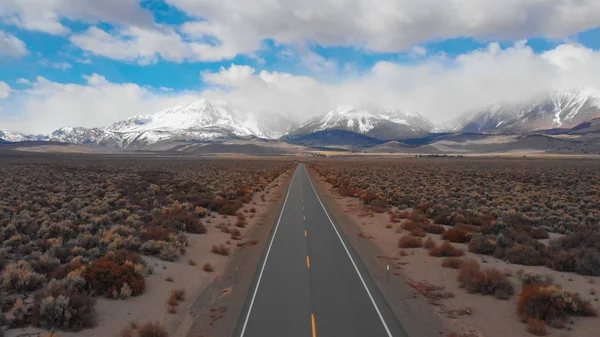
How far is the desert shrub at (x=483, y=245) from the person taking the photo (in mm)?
18875

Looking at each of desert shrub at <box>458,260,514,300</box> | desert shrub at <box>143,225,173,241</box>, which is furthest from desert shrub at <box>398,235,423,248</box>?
desert shrub at <box>143,225,173,241</box>

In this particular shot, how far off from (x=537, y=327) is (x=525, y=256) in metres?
6.92

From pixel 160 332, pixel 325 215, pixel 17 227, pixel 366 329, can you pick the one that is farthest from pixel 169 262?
pixel 325 215

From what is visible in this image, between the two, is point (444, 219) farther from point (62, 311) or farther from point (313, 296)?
point (62, 311)

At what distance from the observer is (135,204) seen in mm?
29625

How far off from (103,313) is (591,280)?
17069 millimetres

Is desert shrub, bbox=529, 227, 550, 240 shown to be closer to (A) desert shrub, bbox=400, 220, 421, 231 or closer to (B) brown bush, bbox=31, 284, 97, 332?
(A) desert shrub, bbox=400, 220, 421, 231

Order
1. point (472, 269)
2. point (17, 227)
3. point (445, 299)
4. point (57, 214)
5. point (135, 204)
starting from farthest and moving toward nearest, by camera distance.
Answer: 1. point (135, 204)
2. point (57, 214)
3. point (17, 227)
4. point (472, 269)
5. point (445, 299)

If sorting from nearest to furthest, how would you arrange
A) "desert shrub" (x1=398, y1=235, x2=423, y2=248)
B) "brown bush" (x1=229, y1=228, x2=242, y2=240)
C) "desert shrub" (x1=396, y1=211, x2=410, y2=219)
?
"desert shrub" (x1=398, y1=235, x2=423, y2=248), "brown bush" (x1=229, y1=228, x2=242, y2=240), "desert shrub" (x1=396, y1=211, x2=410, y2=219)

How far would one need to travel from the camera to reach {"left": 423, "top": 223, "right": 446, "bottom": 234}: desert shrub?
24.0 meters

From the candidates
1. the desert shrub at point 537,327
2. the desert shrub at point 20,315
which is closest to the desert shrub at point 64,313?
the desert shrub at point 20,315

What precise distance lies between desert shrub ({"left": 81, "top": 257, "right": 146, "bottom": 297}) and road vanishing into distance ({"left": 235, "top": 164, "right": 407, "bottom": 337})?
13.3 feet

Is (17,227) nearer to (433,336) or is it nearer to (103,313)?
(103,313)

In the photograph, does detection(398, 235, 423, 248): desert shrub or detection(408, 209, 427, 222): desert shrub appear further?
detection(408, 209, 427, 222): desert shrub
